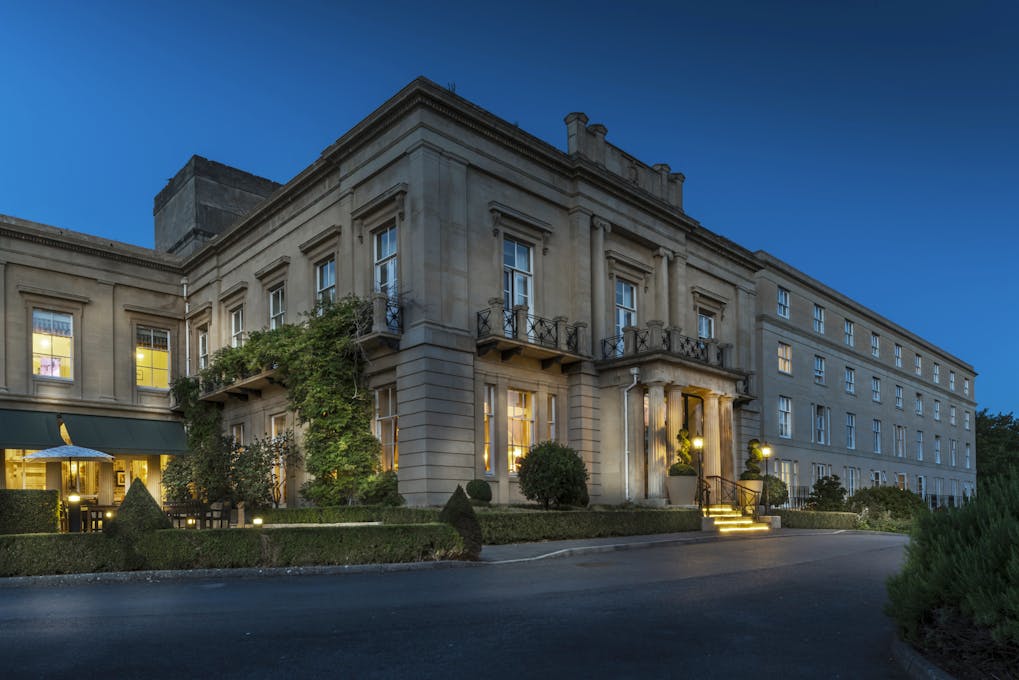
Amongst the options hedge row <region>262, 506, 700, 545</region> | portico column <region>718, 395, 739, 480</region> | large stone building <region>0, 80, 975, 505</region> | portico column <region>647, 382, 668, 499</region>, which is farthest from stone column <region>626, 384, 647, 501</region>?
portico column <region>718, 395, 739, 480</region>

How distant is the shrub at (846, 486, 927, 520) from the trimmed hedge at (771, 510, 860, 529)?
138 inches

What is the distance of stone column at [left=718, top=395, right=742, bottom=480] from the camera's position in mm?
28031

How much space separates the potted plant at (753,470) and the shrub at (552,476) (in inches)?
360

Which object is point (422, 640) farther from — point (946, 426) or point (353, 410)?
point (946, 426)

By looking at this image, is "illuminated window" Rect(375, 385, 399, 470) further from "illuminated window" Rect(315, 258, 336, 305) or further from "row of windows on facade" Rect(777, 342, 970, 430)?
"row of windows on facade" Rect(777, 342, 970, 430)

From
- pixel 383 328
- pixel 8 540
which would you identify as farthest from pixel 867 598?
pixel 383 328

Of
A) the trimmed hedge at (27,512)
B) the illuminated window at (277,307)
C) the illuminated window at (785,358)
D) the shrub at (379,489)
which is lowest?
the shrub at (379,489)

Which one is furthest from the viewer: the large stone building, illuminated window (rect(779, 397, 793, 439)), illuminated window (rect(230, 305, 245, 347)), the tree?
the tree

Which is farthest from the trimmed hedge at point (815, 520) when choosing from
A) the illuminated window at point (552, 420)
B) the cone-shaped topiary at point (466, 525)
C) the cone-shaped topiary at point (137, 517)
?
the cone-shaped topiary at point (137, 517)

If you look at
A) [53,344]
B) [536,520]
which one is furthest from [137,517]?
[53,344]

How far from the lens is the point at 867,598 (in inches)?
424

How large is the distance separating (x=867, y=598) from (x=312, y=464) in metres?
16.4

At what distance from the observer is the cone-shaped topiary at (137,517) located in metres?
13.8

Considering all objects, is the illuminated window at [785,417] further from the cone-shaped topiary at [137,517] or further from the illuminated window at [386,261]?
the cone-shaped topiary at [137,517]
